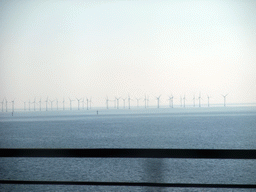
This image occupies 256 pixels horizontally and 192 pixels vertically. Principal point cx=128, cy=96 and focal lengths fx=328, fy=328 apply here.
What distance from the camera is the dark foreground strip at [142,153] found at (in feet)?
10.3

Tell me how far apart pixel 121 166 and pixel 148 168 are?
1104 inches

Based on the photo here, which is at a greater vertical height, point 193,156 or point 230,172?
point 193,156

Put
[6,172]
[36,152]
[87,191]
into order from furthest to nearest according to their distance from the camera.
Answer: [6,172] < [87,191] < [36,152]

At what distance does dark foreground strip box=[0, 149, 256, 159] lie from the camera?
10.3ft

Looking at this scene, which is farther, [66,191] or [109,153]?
[66,191]

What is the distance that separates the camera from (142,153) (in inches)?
127

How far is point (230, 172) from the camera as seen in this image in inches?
1086

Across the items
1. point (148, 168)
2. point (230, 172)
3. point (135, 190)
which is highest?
point (148, 168)

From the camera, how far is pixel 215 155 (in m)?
3.14

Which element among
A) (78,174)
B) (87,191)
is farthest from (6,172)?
(87,191)

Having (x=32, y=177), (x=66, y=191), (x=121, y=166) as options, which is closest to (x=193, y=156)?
(x=66, y=191)

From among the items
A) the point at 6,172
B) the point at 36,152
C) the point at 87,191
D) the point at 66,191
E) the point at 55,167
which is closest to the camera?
the point at 36,152

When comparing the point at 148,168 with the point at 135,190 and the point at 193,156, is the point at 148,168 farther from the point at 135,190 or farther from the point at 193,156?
the point at 135,190

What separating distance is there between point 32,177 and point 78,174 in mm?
3500
